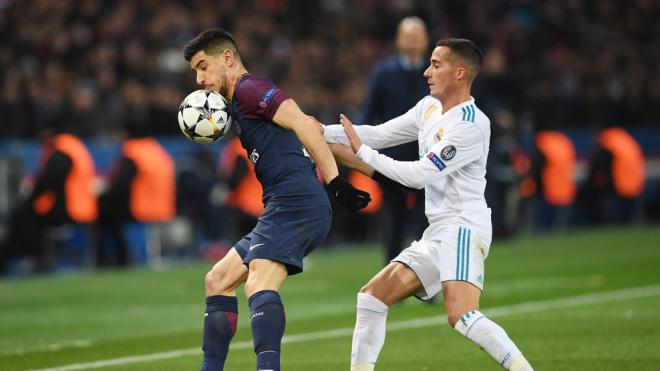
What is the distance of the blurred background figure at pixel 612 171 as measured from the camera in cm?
2386

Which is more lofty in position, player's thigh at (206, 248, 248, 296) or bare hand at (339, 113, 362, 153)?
bare hand at (339, 113, 362, 153)

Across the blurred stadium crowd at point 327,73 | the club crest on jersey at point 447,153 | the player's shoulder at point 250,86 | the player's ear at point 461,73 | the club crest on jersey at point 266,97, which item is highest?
the blurred stadium crowd at point 327,73

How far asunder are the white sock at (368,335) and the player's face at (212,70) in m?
1.50

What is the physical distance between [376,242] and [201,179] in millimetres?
4012

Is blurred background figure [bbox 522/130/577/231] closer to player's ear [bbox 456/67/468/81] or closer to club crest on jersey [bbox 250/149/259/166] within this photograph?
player's ear [bbox 456/67/468/81]

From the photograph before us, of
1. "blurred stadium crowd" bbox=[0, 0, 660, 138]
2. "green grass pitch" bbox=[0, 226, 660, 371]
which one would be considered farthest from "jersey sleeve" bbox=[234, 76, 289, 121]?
"blurred stadium crowd" bbox=[0, 0, 660, 138]

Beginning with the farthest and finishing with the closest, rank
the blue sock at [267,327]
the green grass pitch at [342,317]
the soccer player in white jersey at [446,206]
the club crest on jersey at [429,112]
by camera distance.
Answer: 1. the green grass pitch at [342,317]
2. the club crest on jersey at [429,112]
3. the soccer player in white jersey at [446,206]
4. the blue sock at [267,327]

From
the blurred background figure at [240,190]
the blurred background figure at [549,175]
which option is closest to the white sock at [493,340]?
the blurred background figure at [240,190]

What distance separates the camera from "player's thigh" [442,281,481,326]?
7043mm

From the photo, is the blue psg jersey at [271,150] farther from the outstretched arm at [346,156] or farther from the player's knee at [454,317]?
the player's knee at [454,317]

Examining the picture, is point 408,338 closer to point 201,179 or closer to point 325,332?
point 325,332

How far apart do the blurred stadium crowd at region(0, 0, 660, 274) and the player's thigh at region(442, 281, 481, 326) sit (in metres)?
7.58

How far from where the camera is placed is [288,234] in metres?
6.99

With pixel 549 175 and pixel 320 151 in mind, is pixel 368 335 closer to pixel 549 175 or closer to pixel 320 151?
pixel 320 151
